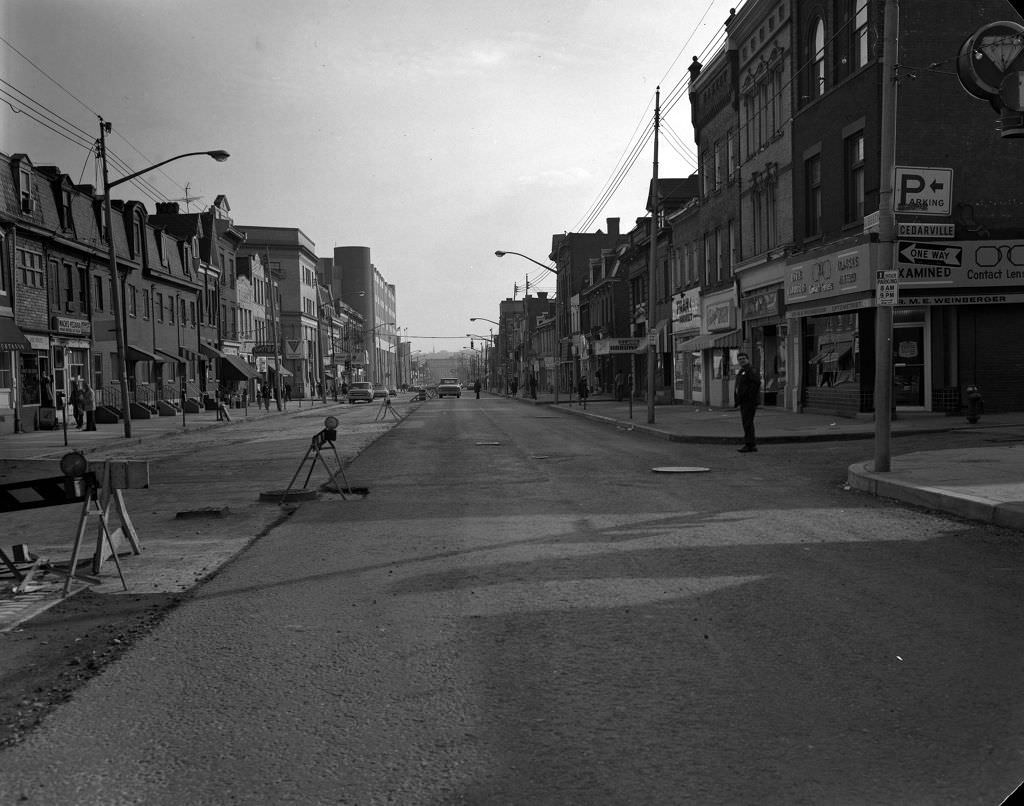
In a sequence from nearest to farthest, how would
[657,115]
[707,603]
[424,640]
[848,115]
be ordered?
[424,640], [707,603], [848,115], [657,115]

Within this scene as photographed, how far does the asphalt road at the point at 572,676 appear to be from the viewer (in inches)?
144

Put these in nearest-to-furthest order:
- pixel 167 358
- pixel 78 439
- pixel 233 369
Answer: pixel 78 439, pixel 167 358, pixel 233 369

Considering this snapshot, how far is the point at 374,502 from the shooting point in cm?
1206

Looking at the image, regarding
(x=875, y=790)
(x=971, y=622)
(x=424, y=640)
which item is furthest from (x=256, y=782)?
(x=971, y=622)

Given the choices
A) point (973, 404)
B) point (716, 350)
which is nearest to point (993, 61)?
point (973, 404)

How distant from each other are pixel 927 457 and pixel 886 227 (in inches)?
153

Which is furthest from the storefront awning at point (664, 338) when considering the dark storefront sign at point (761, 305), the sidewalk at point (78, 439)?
the sidewalk at point (78, 439)

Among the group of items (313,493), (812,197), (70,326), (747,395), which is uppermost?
(812,197)

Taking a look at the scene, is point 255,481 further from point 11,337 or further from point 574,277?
point 574,277

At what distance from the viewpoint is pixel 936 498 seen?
1068 cm

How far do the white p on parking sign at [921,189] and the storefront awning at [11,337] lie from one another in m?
27.0

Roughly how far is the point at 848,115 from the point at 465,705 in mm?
24413

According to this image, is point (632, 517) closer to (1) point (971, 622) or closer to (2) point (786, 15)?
(1) point (971, 622)

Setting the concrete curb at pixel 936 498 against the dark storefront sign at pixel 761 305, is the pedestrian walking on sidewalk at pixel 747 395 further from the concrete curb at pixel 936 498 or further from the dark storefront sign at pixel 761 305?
the dark storefront sign at pixel 761 305
